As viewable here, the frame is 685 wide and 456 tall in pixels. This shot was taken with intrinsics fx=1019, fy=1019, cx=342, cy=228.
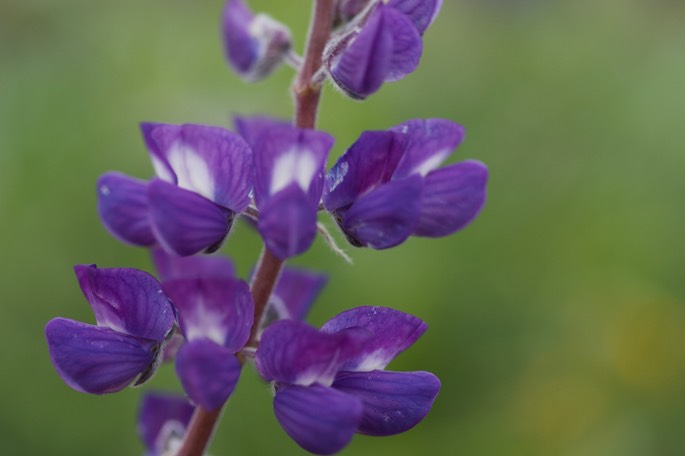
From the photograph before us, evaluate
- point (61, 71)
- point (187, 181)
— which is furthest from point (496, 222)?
point (187, 181)

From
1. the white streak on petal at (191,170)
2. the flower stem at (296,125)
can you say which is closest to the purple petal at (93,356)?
the flower stem at (296,125)

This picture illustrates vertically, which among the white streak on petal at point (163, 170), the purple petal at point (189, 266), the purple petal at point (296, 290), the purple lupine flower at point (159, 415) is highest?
the white streak on petal at point (163, 170)

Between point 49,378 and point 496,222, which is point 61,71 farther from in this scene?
point 496,222

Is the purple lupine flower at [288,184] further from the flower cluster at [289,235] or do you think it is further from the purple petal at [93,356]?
the purple petal at [93,356]

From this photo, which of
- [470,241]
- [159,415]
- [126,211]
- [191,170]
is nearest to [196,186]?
[191,170]

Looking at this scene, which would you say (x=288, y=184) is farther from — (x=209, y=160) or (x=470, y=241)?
(x=470, y=241)

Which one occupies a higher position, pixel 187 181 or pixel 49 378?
pixel 187 181

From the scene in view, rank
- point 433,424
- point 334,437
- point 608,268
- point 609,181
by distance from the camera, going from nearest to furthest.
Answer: point 334,437, point 433,424, point 608,268, point 609,181
